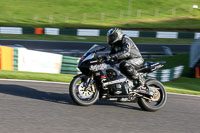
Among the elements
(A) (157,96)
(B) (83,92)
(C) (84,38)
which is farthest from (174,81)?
(C) (84,38)

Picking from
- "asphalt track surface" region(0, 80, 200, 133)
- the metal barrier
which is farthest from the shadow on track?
the metal barrier

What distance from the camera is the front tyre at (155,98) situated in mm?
6946

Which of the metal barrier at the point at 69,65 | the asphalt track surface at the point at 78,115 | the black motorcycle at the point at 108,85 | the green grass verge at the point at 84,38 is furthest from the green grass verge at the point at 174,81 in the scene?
the green grass verge at the point at 84,38

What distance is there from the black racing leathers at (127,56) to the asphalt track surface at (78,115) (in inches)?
34.7

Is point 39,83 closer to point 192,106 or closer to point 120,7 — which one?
point 192,106

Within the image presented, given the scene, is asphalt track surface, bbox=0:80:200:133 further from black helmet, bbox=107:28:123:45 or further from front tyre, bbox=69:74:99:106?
black helmet, bbox=107:28:123:45

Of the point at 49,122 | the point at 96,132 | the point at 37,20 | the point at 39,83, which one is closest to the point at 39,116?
the point at 49,122

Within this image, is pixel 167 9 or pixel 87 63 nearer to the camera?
pixel 87 63

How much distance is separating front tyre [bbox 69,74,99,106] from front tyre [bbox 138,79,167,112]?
107 cm

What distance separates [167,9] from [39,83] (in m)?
30.6

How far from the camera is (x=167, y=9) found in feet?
122

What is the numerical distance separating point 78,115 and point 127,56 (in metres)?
1.66

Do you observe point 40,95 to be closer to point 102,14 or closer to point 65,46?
point 65,46

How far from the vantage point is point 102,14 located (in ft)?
110
